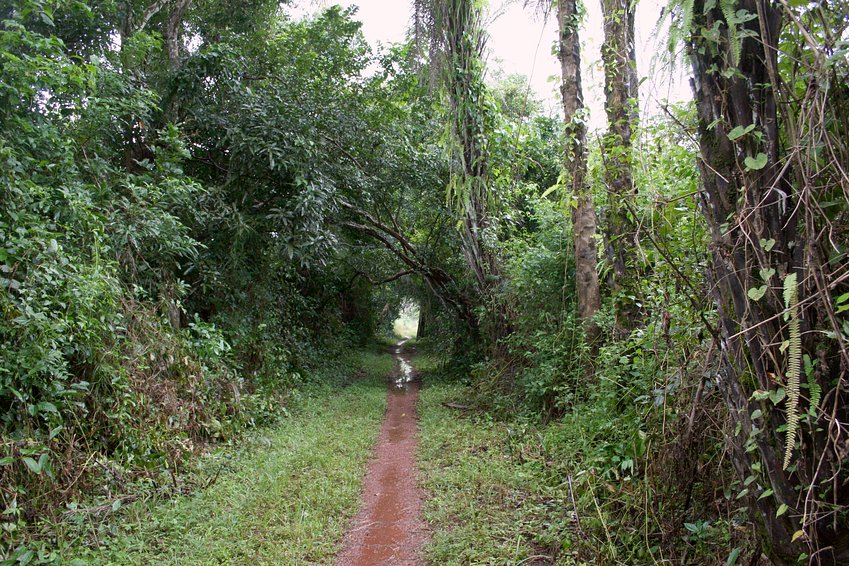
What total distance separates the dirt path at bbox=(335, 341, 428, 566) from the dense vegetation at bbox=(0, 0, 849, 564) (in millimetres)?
375

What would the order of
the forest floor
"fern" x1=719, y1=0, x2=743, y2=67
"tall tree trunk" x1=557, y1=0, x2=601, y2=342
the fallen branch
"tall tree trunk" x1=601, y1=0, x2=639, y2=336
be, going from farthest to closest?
the fallen branch, "tall tree trunk" x1=557, y1=0, x2=601, y2=342, "tall tree trunk" x1=601, y1=0, x2=639, y2=336, the forest floor, "fern" x1=719, y1=0, x2=743, y2=67

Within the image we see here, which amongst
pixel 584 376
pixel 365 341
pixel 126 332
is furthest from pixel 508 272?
pixel 365 341

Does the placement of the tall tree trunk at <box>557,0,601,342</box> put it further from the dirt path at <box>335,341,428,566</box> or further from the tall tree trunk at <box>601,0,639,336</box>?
the dirt path at <box>335,341,428,566</box>

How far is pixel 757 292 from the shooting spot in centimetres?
193

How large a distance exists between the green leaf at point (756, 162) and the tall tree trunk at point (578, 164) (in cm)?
439

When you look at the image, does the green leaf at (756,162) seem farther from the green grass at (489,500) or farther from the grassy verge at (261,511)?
the grassy verge at (261,511)

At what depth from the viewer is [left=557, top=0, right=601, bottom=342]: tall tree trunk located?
20.9ft

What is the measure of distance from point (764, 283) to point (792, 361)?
29cm

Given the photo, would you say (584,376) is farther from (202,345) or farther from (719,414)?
(202,345)

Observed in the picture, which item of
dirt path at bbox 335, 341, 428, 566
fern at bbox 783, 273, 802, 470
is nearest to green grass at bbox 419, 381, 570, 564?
dirt path at bbox 335, 341, 428, 566

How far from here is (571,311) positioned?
684 centimetres

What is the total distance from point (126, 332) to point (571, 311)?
5223mm

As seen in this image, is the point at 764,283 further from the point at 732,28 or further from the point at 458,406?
the point at 458,406

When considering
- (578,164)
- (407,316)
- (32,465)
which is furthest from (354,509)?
(407,316)
